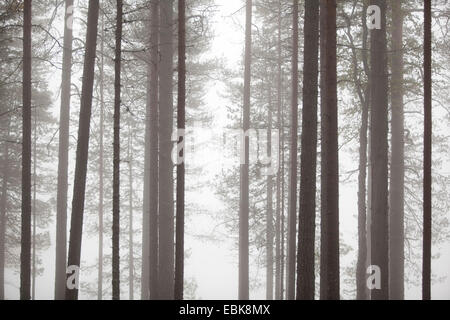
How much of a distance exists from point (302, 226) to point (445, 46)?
12.0 m

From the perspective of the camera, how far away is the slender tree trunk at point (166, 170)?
1403 centimetres

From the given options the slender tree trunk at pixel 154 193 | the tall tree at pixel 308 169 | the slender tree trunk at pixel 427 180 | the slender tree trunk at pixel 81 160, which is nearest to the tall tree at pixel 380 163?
the slender tree trunk at pixel 427 180

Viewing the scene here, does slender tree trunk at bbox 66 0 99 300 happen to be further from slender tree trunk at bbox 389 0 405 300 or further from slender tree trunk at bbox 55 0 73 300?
slender tree trunk at bbox 389 0 405 300

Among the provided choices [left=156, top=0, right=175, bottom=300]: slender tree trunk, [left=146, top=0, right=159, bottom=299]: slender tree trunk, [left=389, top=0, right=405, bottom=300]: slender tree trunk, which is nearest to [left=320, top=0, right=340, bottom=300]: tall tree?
[left=389, top=0, right=405, bottom=300]: slender tree trunk

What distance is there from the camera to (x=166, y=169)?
14.4m

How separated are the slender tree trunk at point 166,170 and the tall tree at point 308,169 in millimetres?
4954

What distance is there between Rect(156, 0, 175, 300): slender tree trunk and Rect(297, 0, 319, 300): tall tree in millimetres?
4954

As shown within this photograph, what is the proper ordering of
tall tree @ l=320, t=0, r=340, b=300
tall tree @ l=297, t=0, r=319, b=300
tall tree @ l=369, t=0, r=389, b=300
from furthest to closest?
tall tree @ l=369, t=0, r=389, b=300
tall tree @ l=297, t=0, r=319, b=300
tall tree @ l=320, t=0, r=340, b=300

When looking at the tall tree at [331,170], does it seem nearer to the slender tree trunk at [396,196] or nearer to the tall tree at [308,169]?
the tall tree at [308,169]

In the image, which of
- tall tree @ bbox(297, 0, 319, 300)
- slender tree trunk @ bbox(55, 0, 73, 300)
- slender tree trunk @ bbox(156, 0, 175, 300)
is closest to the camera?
tall tree @ bbox(297, 0, 319, 300)

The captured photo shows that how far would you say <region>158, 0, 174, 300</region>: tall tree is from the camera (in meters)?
14.0

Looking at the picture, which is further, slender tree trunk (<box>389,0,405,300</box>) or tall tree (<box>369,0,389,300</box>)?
slender tree trunk (<box>389,0,405,300</box>)
